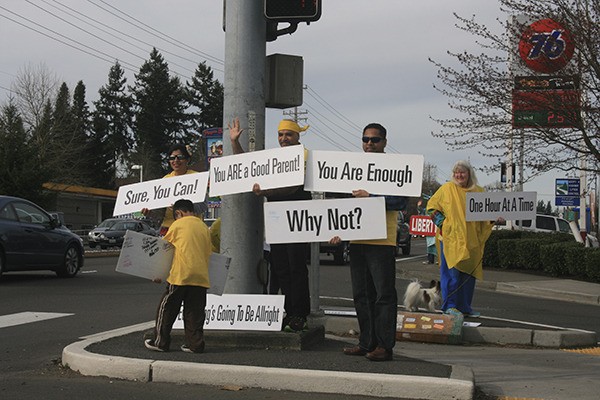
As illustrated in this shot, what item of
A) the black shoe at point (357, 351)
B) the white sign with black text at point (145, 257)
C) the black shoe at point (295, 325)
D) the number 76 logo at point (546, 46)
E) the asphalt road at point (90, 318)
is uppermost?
the number 76 logo at point (546, 46)

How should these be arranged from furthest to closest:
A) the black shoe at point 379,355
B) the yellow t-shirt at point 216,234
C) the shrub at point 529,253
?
1. the shrub at point 529,253
2. the yellow t-shirt at point 216,234
3. the black shoe at point 379,355

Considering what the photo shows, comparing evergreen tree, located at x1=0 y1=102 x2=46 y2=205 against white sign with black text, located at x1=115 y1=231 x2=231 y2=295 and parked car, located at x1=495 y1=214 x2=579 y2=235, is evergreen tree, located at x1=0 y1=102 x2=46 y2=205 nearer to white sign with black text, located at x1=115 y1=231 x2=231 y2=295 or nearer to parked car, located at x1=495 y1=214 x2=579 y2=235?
parked car, located at x1=495 y1=214 x2=579 y2=235

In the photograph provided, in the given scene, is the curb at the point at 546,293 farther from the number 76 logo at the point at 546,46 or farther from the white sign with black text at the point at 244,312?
the white sign with black text at the point at 244,312

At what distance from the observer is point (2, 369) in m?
6.63

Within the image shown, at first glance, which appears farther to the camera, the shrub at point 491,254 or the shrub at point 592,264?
the shrub at point 491,254

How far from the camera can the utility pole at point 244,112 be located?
7.31 meters

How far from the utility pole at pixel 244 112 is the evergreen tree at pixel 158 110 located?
3058 inches

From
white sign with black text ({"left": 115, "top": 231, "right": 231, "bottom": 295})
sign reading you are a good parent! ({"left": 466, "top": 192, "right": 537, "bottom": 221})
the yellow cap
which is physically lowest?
white sign with black text ({"left": 115, "top": 231, "right": 231, "bottom": 295})

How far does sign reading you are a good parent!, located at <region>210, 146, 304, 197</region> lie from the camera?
6742 mm

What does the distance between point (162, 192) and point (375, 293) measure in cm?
228

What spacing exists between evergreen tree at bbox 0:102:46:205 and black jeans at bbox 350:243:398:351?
33.1 metres

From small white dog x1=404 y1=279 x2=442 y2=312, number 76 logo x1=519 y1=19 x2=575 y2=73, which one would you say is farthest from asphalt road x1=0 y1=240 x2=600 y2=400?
number 76 logo x1=519 y1=19 x2=575 y2=73

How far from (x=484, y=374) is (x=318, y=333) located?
1.58m

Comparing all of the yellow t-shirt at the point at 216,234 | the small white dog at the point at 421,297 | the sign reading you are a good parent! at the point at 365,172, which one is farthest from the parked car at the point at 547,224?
the sign reading you are a good parent! at the point at 365,172
